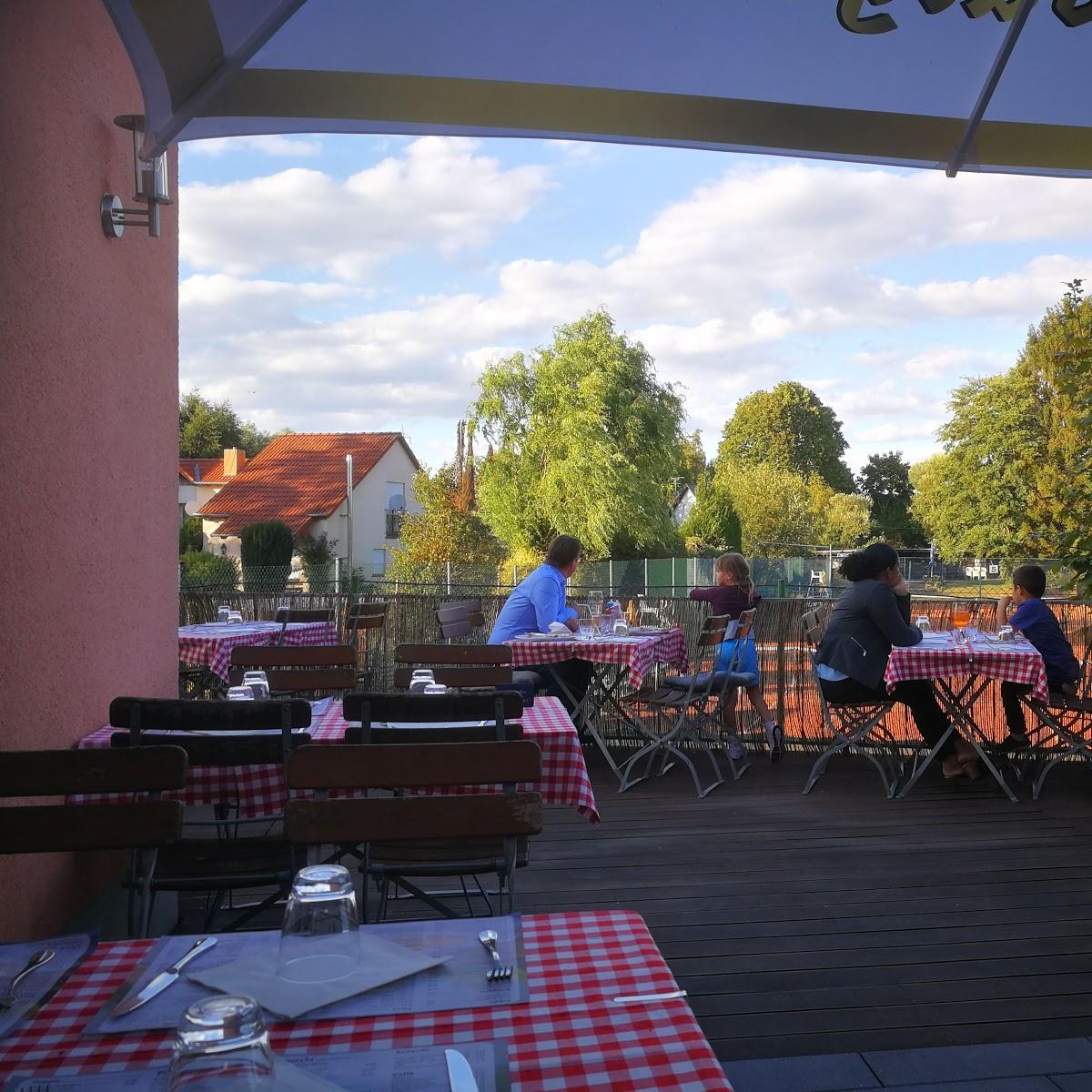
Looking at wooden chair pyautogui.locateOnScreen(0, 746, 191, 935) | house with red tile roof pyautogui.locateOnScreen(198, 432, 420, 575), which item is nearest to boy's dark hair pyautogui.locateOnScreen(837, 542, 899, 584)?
wooden chair pyautogui.locateOnScreen(0, 746, 191, 935)

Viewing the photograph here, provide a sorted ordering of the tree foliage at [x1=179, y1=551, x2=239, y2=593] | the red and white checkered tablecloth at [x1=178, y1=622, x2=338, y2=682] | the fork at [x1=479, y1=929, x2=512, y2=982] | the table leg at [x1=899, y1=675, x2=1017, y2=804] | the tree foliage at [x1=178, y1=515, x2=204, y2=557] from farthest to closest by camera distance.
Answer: the tree foliage at [x1=178, y1=515, x2=204, y2=557] → the tree foliage at [x1=179, y1=551, x2=239, y2=593] → the red and white checkered tablecloth at [x1=178, y1=622, x2=338, y2=682] → the table leg at [x1=899, y1=675, x2=1017, y2=804] → the fork at [x1=479, y1=929, x2=512, y2=982]

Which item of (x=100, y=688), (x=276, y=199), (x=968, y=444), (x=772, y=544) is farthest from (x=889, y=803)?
(x=772, y=544)

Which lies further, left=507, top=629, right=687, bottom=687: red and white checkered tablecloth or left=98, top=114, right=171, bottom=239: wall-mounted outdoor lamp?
left=507, top=629, right=687, bottom=687: red and white checkered tablecloth

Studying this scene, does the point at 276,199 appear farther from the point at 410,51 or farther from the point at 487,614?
the point at 410,51

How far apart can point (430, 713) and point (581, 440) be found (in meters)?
34.5

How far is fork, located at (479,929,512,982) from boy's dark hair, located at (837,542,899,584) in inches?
226

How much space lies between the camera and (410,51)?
10.5 feet

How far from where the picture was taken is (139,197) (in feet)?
13.7

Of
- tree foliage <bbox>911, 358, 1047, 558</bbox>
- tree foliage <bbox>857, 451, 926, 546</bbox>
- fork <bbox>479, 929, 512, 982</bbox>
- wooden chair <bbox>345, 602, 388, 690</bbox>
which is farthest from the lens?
tree foliage <bbox>857, 451, 926, 546</bbox>

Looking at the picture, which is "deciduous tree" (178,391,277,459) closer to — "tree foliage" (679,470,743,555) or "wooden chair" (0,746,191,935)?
"tree foliage" (679,470,743,555)

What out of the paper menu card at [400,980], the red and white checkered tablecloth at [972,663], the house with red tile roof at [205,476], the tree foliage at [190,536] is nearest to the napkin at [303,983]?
the paper menu card at [400,980]

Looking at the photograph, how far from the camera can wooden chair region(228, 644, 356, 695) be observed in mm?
5078

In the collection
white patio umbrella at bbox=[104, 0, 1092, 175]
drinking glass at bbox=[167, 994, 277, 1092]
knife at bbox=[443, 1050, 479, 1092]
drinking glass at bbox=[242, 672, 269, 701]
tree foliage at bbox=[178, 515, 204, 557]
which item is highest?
white patio umbrella at bbox=[104, 0, 1092, 175]

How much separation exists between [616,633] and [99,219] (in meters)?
4.48
